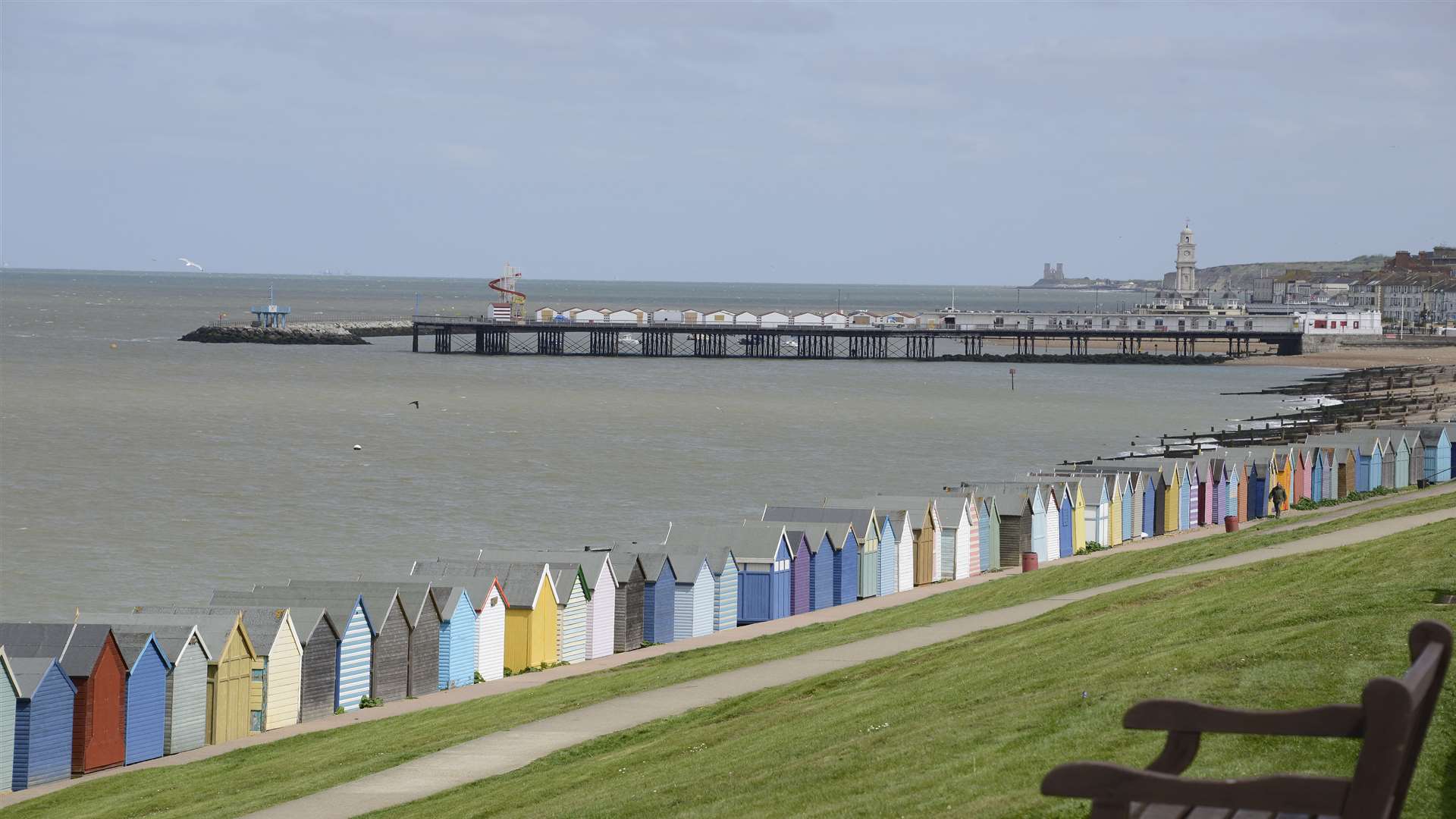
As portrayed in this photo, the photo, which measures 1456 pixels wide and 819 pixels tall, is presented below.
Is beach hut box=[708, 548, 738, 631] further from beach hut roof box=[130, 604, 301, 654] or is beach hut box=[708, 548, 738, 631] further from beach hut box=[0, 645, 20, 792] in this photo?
beach hut box=[0, 645, 20, 792]

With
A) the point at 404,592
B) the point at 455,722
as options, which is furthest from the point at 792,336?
the point at 455,722

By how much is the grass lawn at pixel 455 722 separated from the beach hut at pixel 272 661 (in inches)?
49.4

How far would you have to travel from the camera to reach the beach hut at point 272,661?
73.2 feet

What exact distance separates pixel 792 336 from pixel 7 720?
144472mm

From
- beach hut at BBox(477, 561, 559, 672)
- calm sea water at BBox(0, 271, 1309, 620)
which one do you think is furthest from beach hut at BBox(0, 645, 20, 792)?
calm sea water at BBox(0, 271, 1309, 620)

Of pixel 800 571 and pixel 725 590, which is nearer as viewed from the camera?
pixel 725 590

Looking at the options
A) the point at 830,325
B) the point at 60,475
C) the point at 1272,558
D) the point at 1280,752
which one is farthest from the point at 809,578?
the point at 830,325

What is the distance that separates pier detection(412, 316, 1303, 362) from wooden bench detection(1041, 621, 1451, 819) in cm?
14000

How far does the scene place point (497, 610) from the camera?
26375 mm

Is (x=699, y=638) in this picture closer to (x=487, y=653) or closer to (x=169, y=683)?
(x=487, y=653)

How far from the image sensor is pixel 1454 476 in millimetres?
48094

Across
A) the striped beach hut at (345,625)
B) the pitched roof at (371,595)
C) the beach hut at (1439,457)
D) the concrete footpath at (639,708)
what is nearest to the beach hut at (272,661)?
the striped beach hut at (345,625)

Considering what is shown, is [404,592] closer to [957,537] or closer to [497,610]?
[497,610]

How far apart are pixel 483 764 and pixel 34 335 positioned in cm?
16495
